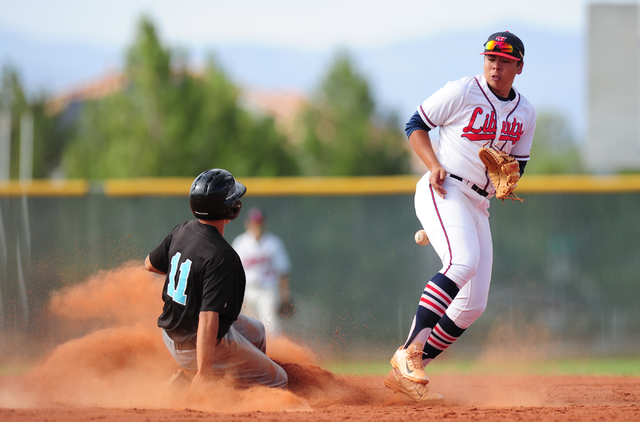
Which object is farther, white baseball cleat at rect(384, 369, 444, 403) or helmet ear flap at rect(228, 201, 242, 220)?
white baseball cleat at rect(384, 369, 444, 403)

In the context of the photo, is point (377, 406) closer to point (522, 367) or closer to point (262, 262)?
point (262, 262)

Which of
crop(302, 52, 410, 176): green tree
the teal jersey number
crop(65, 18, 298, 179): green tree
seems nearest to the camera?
the teal jersey number

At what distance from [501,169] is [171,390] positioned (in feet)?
7.67

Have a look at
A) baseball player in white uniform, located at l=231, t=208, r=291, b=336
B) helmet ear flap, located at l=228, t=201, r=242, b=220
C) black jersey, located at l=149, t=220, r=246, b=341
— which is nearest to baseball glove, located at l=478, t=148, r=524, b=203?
helmet ear flap, located at l=228, t=201, r=242, b=220

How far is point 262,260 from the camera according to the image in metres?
7.22

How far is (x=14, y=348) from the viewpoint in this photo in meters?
5.37

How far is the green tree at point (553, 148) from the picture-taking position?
5857 centimetres

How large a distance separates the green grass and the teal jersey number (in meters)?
2.82

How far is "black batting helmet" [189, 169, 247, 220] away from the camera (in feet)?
11.3

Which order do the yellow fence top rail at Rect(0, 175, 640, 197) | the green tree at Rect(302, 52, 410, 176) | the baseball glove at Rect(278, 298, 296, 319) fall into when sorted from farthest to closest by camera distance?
the green tree at Rect(302, 52, 410, 176), the yellow fence top rail at Rect(0, 175, 640, 197), the baseball glove at Rect(278, 298, 296, 319)

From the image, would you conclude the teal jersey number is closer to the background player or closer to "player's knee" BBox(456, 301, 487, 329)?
the background player

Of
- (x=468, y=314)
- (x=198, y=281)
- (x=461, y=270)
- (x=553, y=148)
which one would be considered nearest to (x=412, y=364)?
(x=468, y=314)

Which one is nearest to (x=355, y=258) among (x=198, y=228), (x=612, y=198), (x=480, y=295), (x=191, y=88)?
(x=612, y=198)

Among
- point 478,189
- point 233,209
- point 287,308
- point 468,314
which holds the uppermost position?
point 478,189
